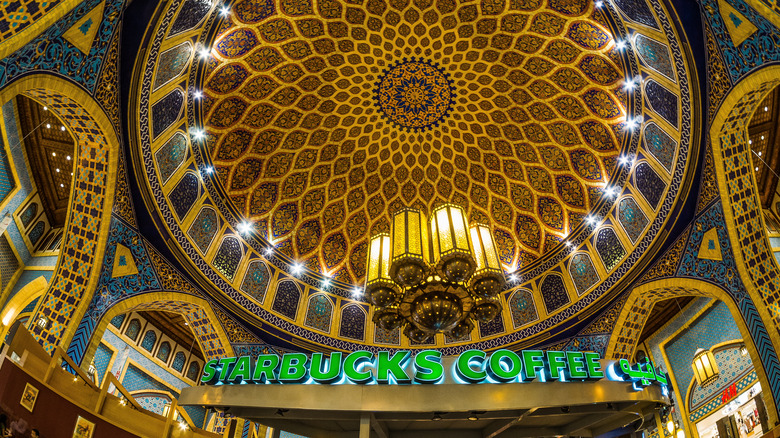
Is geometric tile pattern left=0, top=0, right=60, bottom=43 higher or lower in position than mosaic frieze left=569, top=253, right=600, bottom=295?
lower

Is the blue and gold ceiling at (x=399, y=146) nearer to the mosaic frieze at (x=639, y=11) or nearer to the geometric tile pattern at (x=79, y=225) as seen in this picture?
the mosaic frieze at (x=639, y=11)

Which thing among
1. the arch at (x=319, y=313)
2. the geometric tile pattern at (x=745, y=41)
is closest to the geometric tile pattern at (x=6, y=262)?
the arch at (x=319, y=313)

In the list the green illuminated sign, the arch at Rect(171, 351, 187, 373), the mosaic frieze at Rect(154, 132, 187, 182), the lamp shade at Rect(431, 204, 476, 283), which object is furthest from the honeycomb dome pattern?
the green illuminated sign

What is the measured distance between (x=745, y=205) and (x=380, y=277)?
6.93 meters

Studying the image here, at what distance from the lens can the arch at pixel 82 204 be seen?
821 cm

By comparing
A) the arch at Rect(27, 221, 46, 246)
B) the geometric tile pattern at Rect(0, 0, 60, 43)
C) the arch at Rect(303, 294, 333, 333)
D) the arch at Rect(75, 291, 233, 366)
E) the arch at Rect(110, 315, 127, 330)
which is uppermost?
the arch at Rect(27, 221, 46, 246)

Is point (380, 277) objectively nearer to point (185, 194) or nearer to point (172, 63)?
point (172, 63)

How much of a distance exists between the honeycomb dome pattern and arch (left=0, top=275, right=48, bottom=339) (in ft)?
15.6

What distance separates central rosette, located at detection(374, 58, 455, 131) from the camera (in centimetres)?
1356

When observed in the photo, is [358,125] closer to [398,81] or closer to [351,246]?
[398,81]

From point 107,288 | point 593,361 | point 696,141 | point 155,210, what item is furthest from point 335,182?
point 593,361

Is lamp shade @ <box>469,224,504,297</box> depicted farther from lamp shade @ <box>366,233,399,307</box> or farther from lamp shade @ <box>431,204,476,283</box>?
lamp shade @ <box>366,233,399,307</box>

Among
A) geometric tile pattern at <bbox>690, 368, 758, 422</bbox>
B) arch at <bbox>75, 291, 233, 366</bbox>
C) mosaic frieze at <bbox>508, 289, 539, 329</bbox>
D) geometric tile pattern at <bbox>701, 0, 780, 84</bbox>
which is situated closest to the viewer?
geometric tile pattern at <bbox>701, 0, 780, 84</bbox>

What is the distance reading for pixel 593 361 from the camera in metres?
6.16
